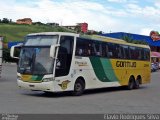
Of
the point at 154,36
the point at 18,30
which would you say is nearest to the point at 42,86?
the point at 154,36

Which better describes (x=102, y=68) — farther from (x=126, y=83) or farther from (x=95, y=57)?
(x=126, y=83)

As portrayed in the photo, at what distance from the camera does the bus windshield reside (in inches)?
738

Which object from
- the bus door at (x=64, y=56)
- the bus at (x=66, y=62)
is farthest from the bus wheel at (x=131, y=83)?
the bus door at (x=64, y=56)

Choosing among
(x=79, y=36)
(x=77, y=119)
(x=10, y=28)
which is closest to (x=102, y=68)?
(x=79, y=36)

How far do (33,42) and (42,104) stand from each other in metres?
4.68

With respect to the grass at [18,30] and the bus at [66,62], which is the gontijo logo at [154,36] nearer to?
the grass at [18,30]

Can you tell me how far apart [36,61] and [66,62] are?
1.38 meters

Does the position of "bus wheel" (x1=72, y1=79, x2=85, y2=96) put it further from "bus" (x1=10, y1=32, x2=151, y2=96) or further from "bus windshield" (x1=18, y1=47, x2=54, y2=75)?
"bus windshield" (x1=18, y1=47, x2=54, y2=75)

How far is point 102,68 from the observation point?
2284cm

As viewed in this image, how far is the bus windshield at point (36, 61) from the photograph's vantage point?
1873 cm

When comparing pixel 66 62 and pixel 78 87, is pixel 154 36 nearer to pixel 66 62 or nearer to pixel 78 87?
pixel 78 87

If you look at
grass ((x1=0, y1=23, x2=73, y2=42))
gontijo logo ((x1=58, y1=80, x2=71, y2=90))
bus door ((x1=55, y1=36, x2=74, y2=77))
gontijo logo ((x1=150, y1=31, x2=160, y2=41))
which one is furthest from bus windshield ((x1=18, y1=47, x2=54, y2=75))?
grass ((x1=0, y1=23, x2=73, y2=42))

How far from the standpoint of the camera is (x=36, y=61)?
1897cm

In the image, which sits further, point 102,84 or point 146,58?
point 146,58
